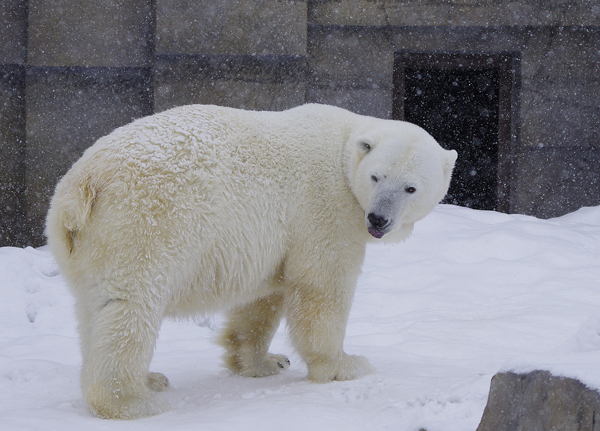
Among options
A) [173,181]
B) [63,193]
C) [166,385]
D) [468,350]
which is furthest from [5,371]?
[468,350]

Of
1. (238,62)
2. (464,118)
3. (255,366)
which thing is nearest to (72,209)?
(255,366)

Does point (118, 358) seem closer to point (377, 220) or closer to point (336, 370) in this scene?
point (336, 370)

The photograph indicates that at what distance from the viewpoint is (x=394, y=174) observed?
2.95 meters

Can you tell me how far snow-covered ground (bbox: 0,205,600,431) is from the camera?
2326 mm

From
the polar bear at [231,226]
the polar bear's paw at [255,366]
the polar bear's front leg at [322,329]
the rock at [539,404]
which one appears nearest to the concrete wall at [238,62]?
the polar bear at [231,226]

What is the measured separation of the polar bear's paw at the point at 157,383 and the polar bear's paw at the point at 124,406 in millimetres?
448

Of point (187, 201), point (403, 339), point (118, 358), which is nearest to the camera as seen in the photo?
point (118, 358)

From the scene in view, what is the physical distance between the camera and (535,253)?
5.40 metres

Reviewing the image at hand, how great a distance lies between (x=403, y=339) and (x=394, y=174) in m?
1.36

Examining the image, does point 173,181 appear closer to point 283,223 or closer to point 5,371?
point 283,223

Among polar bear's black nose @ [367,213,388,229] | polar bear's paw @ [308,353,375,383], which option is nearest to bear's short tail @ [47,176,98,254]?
polar bear's black nose @ [367,213,388,229]

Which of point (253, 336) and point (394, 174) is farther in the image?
point (253, 336)

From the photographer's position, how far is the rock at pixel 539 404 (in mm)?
1625

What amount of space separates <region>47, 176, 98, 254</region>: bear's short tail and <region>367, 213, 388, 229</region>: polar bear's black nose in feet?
3.78
